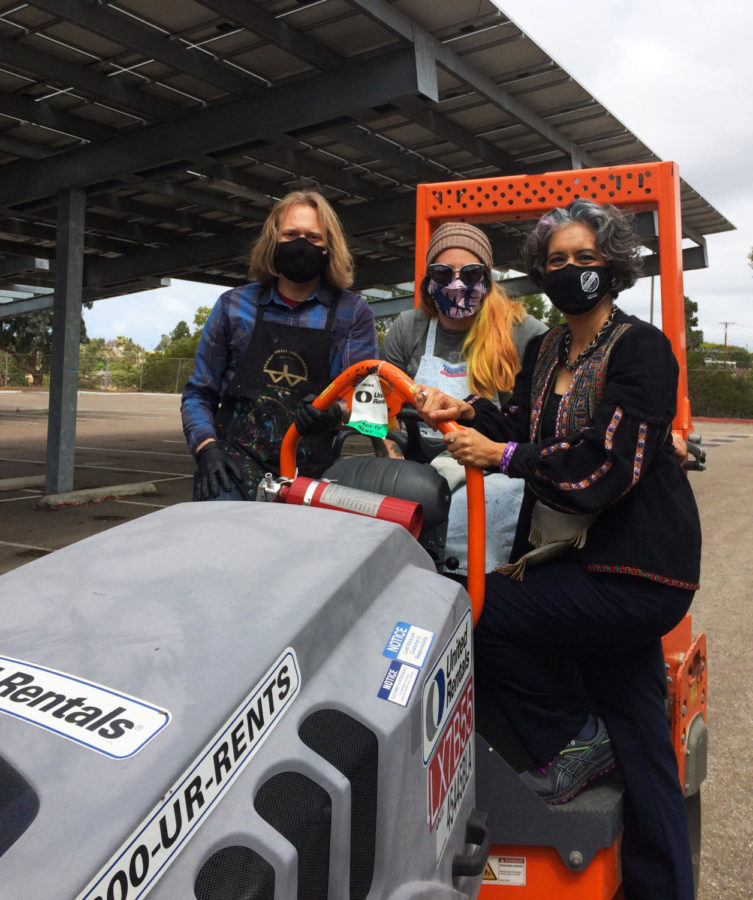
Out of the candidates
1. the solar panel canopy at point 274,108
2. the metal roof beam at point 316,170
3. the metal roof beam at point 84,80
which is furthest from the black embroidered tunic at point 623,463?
the metal roof beam at point 316,170

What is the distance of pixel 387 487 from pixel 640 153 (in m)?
9.15

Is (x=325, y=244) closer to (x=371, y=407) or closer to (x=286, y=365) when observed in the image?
(x=286, y=365)

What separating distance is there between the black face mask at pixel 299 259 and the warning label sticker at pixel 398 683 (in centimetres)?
160

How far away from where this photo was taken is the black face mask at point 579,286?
199 centimetres

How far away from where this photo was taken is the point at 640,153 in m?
9.66

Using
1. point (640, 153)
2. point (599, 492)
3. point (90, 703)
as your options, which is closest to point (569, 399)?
point (599, 492)

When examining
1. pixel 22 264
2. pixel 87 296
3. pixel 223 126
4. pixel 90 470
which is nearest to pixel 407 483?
pixel 223 126

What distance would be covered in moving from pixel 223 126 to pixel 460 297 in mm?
6006

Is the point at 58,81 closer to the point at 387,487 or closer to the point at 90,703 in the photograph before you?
the point at 387,487

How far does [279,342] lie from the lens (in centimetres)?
253

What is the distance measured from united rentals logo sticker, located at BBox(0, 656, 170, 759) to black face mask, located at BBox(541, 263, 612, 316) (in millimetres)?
1430

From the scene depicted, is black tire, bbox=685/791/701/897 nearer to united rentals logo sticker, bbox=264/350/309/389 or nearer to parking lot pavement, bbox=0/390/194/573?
united rentals logo sticker, bbox=264/350/309/389

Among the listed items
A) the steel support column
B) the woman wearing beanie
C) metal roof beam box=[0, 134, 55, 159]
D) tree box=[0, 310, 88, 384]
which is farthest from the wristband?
tree box=[0, 310, 88, 384]

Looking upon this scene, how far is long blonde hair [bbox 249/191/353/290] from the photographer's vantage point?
2.58 metres
